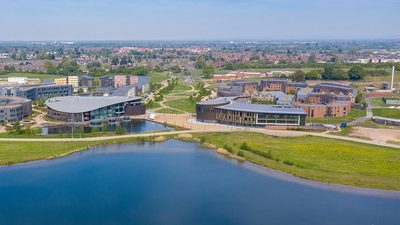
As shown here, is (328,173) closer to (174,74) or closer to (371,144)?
(371,144)

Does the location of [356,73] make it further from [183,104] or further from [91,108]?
[91,108]

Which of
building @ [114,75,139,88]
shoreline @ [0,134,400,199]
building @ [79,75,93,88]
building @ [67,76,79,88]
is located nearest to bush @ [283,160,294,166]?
shoreline @ [0,134,400,199]

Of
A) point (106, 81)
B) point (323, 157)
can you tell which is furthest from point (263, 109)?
point (106, 81)

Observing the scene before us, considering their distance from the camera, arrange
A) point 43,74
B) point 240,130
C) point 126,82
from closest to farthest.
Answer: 1. point 240,130
2. point 126,82
3. point 43,74

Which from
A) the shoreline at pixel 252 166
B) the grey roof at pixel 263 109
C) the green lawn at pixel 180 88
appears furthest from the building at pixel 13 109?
the green lawn at pixel 180 88

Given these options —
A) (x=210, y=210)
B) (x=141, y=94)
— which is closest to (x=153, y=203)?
(x=210, y=210)

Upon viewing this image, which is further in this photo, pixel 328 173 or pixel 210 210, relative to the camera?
pixel 328 173
